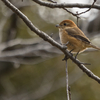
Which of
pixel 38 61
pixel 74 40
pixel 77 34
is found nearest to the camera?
pixel 74 40

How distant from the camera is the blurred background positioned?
7.61 meters

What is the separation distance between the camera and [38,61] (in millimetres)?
8195

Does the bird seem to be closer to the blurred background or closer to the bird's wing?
the bird's wing

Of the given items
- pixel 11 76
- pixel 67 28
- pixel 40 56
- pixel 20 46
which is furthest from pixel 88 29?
pixel 11 76

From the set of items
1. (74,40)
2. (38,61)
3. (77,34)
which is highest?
(38,61)

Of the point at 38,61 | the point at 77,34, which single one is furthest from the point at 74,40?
the point at 38,61

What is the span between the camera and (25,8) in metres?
8.72

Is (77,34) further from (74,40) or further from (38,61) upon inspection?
(38,61)

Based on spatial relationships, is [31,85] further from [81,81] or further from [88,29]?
[88,29]

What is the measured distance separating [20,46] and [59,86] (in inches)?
84.6

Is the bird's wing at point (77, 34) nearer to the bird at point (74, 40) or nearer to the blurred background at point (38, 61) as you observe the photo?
the bird at point (74, 40)

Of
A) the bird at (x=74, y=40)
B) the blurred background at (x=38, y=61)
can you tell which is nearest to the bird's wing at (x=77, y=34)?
the bird at (x=74, y=40)

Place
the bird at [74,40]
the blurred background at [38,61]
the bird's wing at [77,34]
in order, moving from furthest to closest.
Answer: the blurred background at [38,61] < the bird's wing at [77,34] < the bird at [74,40]

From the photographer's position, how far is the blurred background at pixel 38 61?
300 inches
